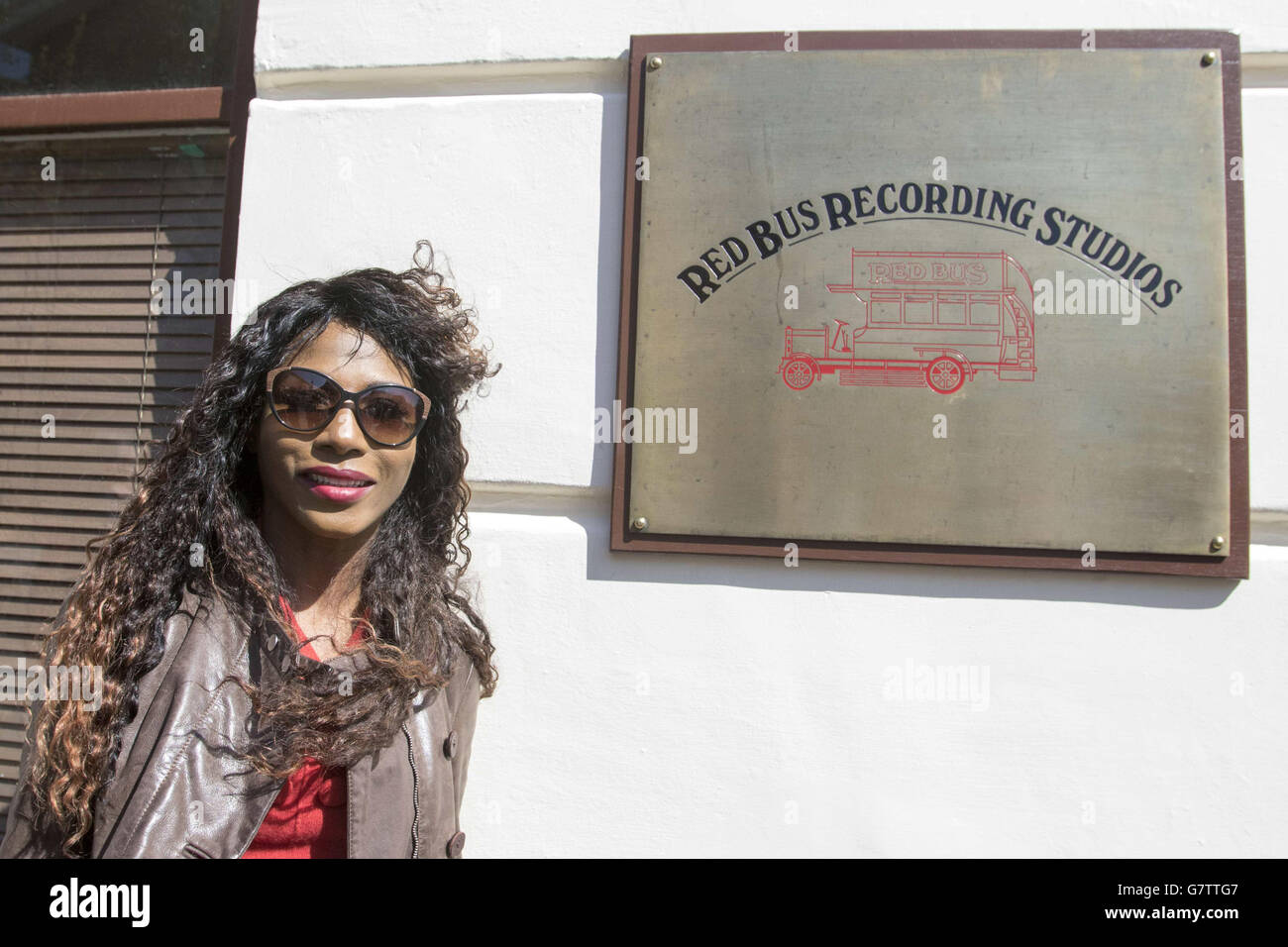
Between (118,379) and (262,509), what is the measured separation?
3.42 ft

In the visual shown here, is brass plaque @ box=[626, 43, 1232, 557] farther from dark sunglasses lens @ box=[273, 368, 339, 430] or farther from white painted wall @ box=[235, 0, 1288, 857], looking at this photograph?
dark sunglasses lens @ box=[273, 368, 339, 430]

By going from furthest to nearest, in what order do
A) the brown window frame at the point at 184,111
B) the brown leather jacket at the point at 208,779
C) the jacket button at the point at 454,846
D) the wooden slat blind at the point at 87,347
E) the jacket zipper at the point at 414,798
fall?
the wooden slat blind at the point at 87,347
the brown window frame at the point at 184,111
the jacket button at the point at 454,846
the jacket zipper at the point at 414,798
the brown leather jacket at the point at 208,779

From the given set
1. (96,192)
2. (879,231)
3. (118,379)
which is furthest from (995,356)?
(96,192)

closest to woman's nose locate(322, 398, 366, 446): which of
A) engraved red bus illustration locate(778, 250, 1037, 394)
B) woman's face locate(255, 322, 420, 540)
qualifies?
woman's face locate(255, 322, 420, 540)

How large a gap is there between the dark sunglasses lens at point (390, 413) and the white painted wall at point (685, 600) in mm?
427

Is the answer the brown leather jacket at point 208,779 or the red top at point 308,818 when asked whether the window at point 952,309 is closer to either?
the brown leather jacket at point 208,779

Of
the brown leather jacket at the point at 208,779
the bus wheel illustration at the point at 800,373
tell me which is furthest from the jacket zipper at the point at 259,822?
the bus wheel illustration at the point at 800,373

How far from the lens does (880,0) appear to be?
76.6 inches

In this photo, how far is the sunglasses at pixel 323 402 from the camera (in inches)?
58.2

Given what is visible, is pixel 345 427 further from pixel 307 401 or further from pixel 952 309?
pixel 952 309

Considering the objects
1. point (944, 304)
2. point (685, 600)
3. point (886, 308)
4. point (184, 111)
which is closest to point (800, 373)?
point (886, 308)

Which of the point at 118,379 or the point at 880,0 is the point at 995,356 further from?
the point at 118,379

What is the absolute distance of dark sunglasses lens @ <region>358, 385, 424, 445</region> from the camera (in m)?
1.51

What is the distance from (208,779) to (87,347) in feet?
5.10
